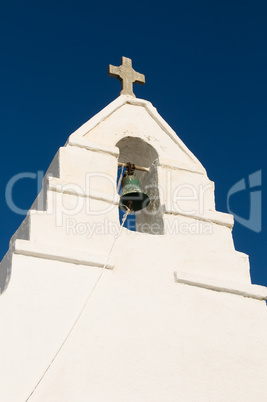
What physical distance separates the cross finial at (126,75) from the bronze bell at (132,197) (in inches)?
55.7

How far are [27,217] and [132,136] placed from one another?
189 centimetres

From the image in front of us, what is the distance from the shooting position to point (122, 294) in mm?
6270

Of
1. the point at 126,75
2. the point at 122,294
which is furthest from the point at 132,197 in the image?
the point at 126,75

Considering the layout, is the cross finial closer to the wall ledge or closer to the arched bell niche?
the arched bell niche

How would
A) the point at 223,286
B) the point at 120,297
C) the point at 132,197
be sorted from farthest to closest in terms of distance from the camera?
the point at 132,197 → the point at 223,286 → the point at 120,297

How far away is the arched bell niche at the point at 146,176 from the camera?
7.30 meters

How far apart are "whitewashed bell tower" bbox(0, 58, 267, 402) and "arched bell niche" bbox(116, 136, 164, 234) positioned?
0.02 meters

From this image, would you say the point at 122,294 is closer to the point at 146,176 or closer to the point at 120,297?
the point at 120,297

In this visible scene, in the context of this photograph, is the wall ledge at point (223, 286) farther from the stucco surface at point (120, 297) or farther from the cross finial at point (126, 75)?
the cross finial at point (126, 75)

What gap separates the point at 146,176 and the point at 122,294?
197 cm

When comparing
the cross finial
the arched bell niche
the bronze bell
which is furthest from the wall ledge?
the cross finial

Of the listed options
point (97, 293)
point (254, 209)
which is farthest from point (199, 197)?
point (97, 293)

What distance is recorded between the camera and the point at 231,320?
6.55m

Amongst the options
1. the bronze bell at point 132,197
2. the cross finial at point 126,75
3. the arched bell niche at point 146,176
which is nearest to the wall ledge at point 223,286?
the arched bell niche at point 146,176
